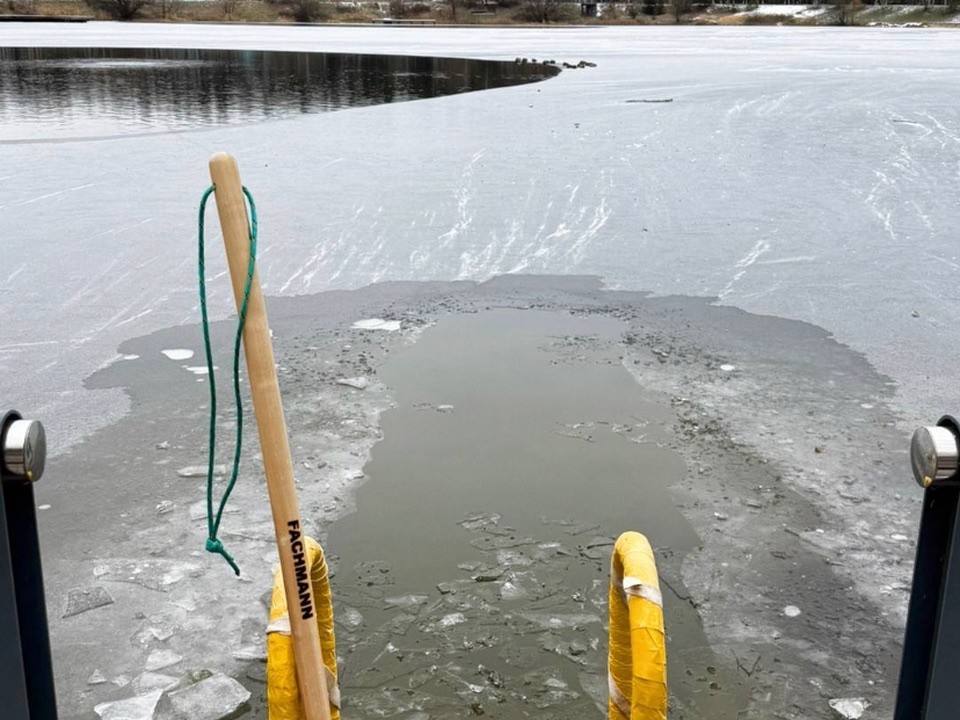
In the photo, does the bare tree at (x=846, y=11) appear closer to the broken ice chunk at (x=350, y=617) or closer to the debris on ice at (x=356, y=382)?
the debris on ice at (x=356, y=382)

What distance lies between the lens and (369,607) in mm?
3658

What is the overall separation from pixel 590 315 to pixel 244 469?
120 inches

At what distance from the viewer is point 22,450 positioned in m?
1.68

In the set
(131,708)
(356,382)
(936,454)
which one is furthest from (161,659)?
(936,454)

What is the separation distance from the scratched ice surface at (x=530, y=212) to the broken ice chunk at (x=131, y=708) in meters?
2.25

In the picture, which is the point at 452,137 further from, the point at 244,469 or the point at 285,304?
the point at 244,469

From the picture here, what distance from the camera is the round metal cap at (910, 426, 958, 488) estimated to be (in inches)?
69.3

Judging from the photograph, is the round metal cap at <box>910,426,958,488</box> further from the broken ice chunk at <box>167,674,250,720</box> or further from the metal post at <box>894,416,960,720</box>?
the broken ice chunk at <box>167,674,250,720</box>

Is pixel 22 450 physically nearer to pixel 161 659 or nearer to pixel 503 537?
pixel 161 659

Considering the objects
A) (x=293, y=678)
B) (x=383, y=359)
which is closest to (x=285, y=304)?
(x=383, y=359)

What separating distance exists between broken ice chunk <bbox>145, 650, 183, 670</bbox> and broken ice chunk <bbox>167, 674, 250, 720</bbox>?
172mm

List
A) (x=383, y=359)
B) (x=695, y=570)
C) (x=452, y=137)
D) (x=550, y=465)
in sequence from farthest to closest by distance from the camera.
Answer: (x=452, y=137) < (x=383, y=359) < (x=550, y=465) < (x=695, y=570)

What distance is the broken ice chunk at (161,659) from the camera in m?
3.40

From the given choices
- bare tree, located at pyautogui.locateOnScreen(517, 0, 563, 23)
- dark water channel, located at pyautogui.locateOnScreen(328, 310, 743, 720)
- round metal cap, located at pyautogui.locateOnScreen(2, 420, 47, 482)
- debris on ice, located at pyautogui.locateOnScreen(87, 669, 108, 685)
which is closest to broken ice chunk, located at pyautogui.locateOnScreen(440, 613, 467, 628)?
dark water channel, located at pyautogui.locateOnScreen(328, 310, 743, 720)
